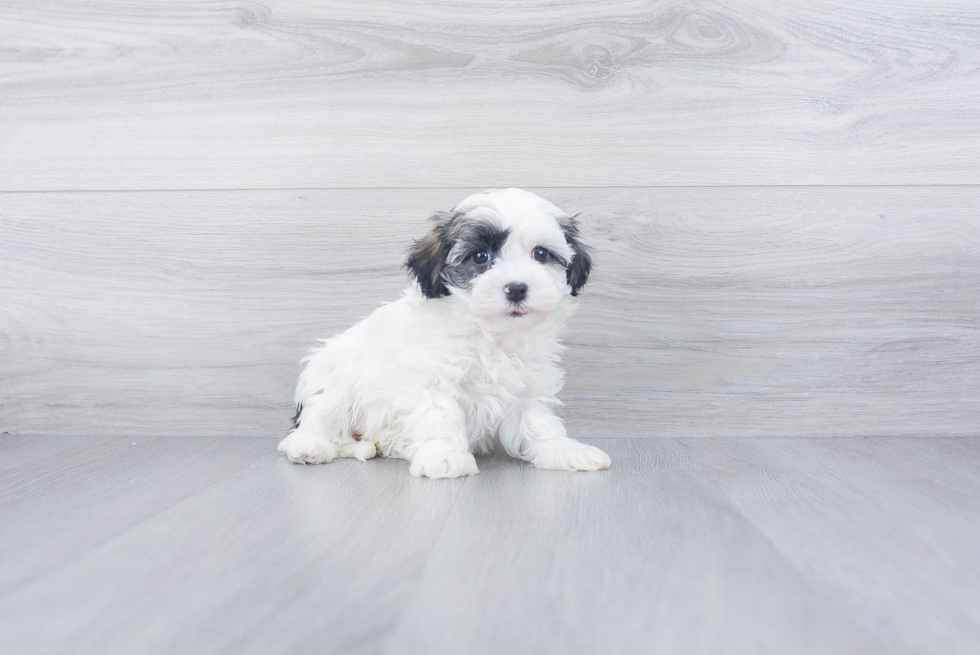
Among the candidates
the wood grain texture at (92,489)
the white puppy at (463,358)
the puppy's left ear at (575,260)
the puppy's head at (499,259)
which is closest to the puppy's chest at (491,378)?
the white puppy at (463,358)

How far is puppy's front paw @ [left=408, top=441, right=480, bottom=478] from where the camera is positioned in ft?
4.55

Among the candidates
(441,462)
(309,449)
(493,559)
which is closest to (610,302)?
(441,462)

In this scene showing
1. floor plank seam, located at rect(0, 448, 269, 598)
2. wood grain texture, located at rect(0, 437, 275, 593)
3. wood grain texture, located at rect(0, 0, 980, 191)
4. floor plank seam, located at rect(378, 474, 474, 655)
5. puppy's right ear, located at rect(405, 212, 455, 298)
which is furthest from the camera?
wood grain texture, located at rect(0, 0, 980, 191)

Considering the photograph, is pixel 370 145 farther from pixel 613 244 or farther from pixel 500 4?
pixel 613 244

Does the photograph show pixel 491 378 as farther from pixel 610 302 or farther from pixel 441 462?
pixel 610 302

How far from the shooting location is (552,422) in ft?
5.19

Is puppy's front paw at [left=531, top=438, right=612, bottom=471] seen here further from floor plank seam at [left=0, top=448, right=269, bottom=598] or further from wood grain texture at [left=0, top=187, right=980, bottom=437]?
Result: floor plank seam at [left=0, top=448, right=269, bottom=598]

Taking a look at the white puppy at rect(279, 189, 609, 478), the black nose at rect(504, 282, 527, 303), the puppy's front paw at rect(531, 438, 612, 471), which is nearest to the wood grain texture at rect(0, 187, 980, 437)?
the white puppy at rect(279, 189, 609, 478)

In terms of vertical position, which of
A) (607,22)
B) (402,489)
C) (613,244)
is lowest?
(402,489)

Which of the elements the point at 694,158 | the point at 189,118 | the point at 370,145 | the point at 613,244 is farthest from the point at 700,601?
the point at 189,118

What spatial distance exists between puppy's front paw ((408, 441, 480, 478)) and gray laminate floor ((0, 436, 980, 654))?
0.04 m

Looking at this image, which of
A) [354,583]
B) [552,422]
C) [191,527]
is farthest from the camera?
[552,422]

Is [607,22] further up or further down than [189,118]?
further up

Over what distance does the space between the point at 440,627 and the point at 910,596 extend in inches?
21.4
